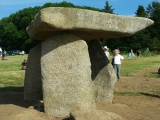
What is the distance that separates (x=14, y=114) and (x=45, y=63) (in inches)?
48.5

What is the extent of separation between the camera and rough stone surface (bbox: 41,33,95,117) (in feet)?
21.9

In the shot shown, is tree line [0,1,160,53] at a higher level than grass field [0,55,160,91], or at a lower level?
higher

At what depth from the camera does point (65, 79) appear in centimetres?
671

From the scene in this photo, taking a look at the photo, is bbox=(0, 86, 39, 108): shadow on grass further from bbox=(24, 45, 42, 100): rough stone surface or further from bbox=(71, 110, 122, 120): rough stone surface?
bbox=(71, 110, 122, 120): rough stone surface

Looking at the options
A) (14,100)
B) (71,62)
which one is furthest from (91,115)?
(14,100)

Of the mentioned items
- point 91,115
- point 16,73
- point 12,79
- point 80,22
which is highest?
point 80,22

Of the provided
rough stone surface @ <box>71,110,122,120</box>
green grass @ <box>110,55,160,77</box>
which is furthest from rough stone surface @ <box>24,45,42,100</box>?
green grass @ <box>110,55,160,77</box>

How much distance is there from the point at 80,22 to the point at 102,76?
2.49 metres

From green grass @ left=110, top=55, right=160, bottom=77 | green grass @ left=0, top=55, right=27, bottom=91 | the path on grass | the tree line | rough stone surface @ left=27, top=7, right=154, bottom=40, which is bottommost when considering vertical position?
the path on grass

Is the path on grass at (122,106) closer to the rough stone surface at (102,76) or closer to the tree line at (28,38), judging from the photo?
the rough stone surface at (102,76)

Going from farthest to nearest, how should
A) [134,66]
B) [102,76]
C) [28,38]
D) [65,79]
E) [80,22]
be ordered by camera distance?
[28,38] < [134,66] < [102,76] < [65,79] < [80,22]

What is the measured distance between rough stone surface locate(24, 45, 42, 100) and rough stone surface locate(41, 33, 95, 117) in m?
1.29

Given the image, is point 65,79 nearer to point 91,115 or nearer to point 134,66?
point 91,115

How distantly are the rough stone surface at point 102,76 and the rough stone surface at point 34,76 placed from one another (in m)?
1.52
